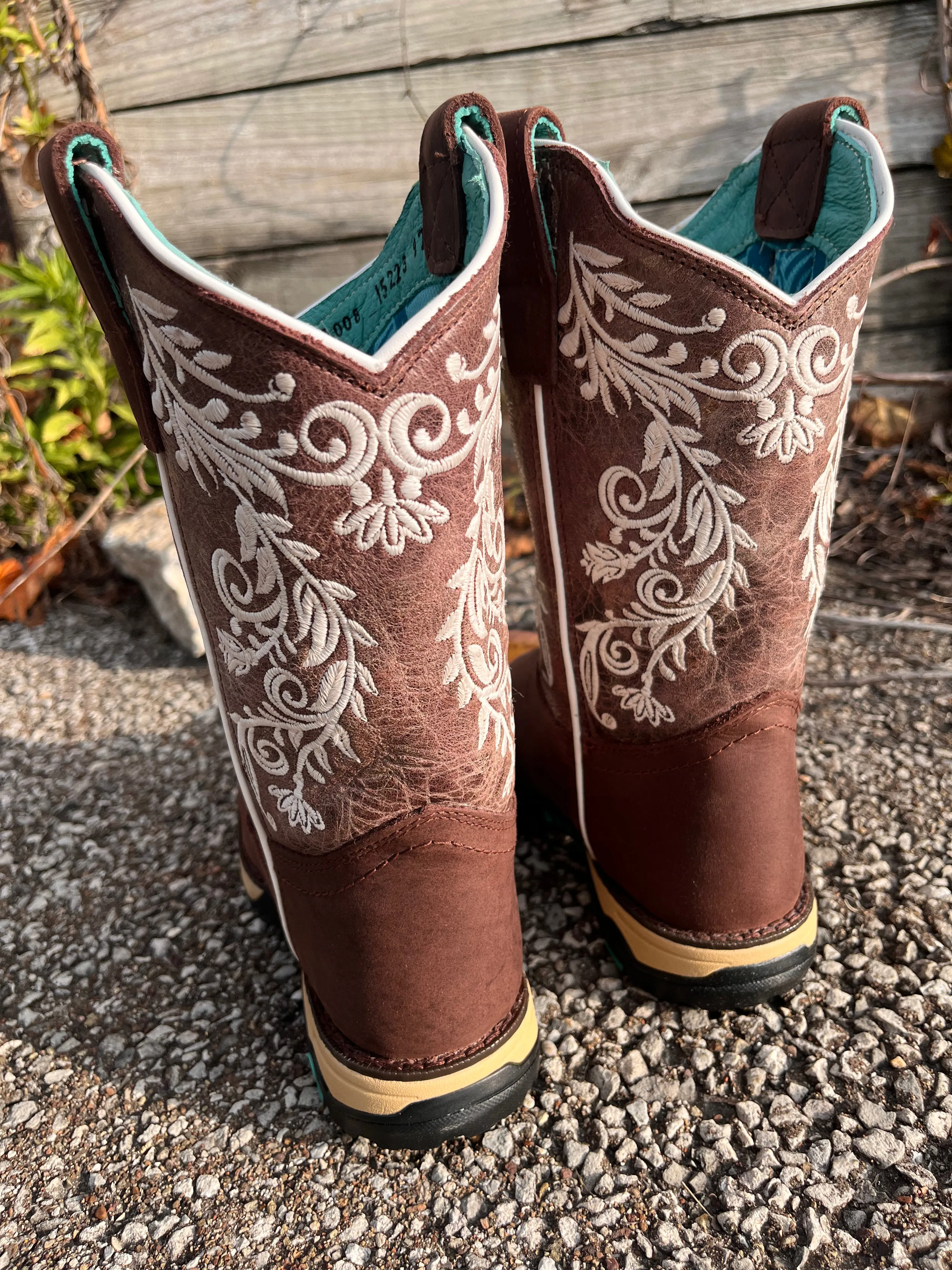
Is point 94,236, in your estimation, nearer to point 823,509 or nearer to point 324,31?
point 823,509

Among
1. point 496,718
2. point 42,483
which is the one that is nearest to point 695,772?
point 496,718

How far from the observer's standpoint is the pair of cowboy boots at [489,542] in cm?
84

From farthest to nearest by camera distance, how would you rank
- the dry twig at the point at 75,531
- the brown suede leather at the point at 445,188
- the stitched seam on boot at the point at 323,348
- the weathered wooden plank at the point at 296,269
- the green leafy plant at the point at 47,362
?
the weathered wooden plank at the point at 296,269 → the dry twig at the point at 75,531 → the green leafy plant at the point at 47,362 → the brown suede leather at the point at 445,188 → the stitched seam on boot at the point at 323,348

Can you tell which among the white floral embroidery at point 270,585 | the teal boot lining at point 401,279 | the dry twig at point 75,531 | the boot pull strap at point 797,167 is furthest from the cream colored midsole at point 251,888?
the dry twig at point 75,531

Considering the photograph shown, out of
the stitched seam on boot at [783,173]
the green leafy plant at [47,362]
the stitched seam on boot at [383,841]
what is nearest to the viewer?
the stitched seam on boot at [383,841]

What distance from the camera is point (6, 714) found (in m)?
2.08

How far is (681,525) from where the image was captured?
1.07 meters

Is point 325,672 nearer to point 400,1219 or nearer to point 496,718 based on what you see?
point 496,718

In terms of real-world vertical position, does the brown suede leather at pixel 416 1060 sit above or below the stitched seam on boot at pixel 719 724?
below

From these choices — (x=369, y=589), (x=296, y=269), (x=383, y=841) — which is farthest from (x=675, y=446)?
(x=296, y=269)

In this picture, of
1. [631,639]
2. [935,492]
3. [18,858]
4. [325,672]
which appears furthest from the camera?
[935,492]

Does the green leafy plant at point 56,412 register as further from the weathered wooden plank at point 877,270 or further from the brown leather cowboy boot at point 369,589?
the brown leather cowboy boot at point 369,589

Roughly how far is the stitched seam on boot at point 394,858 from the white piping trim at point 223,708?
0.25ft

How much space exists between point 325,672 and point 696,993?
680 millimetres
